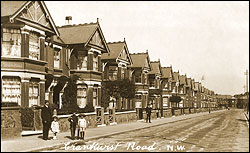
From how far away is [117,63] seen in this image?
1478 inches

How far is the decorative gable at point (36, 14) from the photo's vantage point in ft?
70.0

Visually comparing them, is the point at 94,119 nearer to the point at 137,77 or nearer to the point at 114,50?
the point at 114,50

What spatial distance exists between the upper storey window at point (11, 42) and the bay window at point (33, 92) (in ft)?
7.74

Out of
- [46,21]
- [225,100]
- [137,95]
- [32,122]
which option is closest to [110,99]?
[137,95]

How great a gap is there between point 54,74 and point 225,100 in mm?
178585

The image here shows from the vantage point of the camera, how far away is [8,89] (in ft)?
68.0

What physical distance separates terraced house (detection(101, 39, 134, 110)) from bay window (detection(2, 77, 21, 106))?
15.9 m

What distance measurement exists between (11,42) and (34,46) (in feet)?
6.17

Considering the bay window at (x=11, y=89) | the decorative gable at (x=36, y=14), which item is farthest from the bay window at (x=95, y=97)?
the bay window at (x=11, y=89)

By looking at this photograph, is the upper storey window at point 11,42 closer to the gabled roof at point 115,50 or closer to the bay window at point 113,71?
the gabled roof at point 115,50

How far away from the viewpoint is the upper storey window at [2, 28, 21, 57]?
20.8 meters

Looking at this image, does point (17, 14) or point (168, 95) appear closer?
point (17, 14)

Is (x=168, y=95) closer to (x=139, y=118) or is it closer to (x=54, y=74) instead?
(x=139, y=118)

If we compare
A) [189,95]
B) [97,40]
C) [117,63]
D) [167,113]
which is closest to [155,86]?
[167,113]
